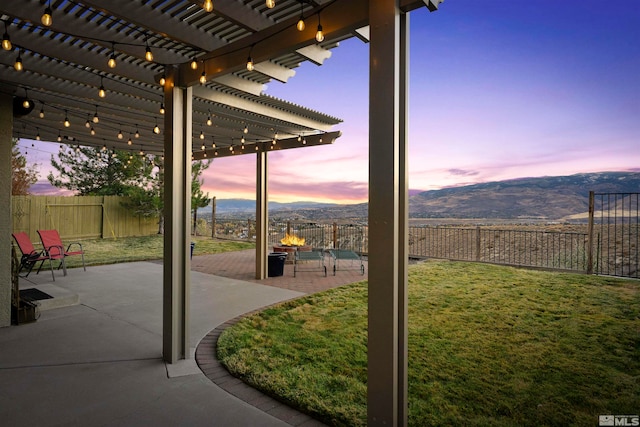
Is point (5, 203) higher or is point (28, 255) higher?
point (5, 203)

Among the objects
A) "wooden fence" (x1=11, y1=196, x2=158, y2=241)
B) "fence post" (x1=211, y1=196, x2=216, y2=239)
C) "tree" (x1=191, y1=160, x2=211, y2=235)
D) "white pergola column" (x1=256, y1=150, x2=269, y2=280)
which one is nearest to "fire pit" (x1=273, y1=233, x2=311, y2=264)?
"white pergola column" (x1=256, y1=150, x2=269, y2=280)

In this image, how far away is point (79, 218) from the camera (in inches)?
532

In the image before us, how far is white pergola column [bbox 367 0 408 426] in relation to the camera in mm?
1784

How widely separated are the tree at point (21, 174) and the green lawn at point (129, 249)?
307 inches

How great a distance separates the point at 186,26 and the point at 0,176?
3082mm

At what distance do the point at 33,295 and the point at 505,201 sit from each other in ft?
70.2

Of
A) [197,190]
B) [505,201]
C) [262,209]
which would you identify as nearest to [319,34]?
[262,209]

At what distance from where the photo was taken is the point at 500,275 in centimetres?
736

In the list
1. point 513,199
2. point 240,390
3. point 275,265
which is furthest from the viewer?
point 513,199

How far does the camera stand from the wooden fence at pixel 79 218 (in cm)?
1210

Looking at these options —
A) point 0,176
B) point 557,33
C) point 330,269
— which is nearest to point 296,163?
point 330,269

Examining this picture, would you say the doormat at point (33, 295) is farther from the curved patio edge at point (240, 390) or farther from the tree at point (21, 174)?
the tree at point (21, 174)

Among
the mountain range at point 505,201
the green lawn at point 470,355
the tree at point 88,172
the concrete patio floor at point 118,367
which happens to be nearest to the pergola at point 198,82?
the concrete patio floor at point 118,367

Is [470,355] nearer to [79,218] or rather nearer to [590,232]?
[590,232]
